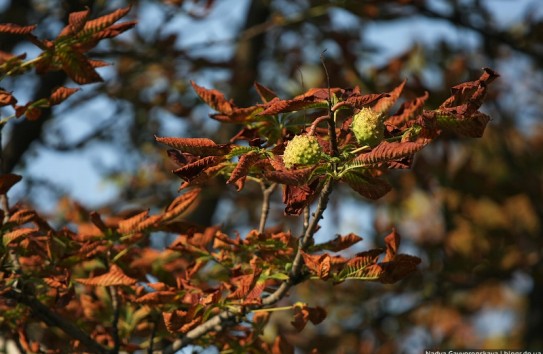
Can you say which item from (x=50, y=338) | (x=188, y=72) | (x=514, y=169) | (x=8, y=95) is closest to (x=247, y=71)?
(x=188, y=72)

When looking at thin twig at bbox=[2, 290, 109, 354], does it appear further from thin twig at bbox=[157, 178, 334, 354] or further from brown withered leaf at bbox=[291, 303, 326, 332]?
brown withered leaf at bbox=[291, 303, 326, 332]

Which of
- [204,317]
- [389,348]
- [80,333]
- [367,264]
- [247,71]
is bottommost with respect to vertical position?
[389,348]

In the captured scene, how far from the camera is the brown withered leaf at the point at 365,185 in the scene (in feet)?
4.25

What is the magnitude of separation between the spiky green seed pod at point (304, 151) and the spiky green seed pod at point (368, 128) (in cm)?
9

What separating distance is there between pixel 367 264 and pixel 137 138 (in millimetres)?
3164

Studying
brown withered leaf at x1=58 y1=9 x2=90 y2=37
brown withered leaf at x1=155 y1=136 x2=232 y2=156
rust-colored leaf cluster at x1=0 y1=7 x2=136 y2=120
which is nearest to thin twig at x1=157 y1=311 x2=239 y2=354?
brown withered leaf at x1=155 y1=136 x2=232 y2=156

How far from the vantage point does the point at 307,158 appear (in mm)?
1187

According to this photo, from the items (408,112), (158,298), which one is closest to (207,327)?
(158,298)

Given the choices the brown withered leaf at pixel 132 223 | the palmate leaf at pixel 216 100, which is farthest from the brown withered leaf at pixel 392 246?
the brown withered leaf at pixel 132 223

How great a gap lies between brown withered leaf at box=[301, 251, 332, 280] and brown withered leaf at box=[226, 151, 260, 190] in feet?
0.89

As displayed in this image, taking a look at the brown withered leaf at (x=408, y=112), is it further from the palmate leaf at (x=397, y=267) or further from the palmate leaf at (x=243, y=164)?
the palmate leaf at (x=243, y=164)

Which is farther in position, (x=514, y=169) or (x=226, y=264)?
(x=514, y=169)

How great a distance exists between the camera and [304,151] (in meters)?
1.18

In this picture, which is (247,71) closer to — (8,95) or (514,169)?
(514,169)
